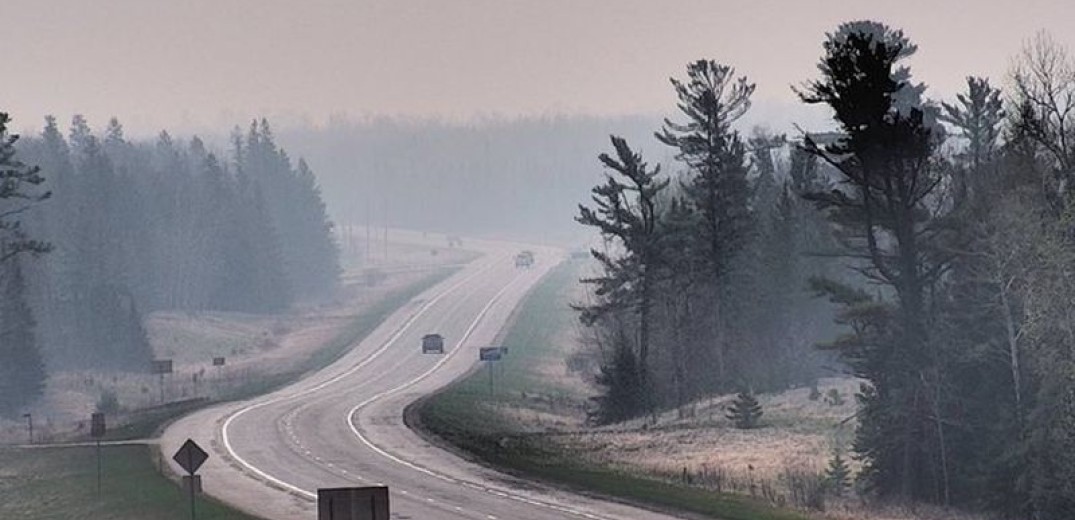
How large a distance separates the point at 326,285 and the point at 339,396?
331ft

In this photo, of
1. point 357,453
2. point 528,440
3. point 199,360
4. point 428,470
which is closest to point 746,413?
point 528,440

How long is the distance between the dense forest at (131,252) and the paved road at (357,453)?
1980 cm

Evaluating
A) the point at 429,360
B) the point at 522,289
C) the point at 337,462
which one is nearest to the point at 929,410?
the point at 337,462

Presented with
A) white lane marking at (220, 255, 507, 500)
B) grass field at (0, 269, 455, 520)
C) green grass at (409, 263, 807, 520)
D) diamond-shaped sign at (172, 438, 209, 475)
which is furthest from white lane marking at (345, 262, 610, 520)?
diamond-shaped sign at (172, 438, 209, 475)

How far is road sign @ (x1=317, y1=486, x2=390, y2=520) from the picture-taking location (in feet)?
87.1

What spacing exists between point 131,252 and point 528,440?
287 ft

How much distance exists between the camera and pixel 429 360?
368ft

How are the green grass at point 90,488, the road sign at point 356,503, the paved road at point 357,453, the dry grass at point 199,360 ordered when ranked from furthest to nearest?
the dry grass at point 199,360, the green grass at point 90,488, the paved road at point 357,453, the road sign at point 356,503

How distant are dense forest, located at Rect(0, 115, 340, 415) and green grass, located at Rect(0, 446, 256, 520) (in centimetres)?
3689

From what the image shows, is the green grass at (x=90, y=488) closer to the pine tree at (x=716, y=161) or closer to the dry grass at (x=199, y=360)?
the dry grass at (x=199, y=360)

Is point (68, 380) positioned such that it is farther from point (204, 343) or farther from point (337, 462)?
point (337, 462)

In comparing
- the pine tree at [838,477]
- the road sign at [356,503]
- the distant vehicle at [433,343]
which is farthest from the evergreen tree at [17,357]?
the road sign at [356,503]

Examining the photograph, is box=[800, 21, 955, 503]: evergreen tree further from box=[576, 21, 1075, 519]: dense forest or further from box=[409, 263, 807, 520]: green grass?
box=[409, 263, 807, 520]: green grass

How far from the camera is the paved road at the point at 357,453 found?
45281 millimetres
